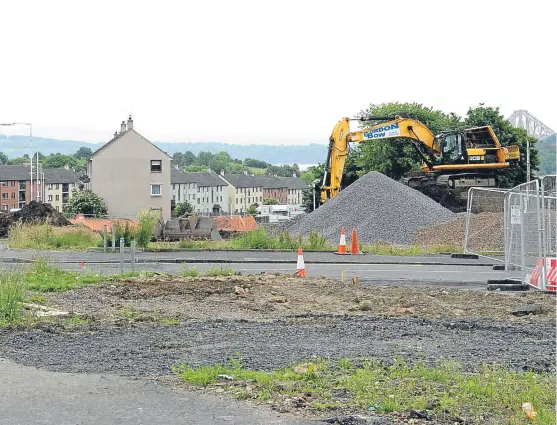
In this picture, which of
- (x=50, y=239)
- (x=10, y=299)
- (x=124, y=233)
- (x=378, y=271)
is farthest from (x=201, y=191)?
(x=10, y=299)

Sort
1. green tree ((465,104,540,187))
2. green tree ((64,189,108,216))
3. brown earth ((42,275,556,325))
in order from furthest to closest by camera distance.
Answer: green tree ((64,189,108,216)) < green tree ((465,104,540,187)) < brown earth ((42,275,556,325))

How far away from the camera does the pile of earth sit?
43156mm

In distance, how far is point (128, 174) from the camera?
286ft

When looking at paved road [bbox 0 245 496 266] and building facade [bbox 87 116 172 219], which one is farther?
building facade [bbox 87 116 172 219]

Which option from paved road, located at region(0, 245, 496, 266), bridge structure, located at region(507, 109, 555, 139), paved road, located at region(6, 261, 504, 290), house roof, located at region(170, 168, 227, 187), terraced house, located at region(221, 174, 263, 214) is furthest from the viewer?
terraced house, located at region(221, 174, 263, 214)

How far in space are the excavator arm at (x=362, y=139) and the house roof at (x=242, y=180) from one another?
132726 mm

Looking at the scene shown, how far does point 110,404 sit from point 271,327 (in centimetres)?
435

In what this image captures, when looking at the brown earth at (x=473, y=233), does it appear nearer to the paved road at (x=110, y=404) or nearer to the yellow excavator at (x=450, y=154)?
the yellow excavator at (x=450, y=154)

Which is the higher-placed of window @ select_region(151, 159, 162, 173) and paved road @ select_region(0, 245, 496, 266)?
window @ select_region(151, 159, 162, 173)

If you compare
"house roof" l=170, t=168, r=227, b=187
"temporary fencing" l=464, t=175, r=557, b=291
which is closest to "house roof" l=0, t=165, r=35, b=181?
"house roof" l=170, t=168, r=227, b=187

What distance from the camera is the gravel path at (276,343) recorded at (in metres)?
9.05

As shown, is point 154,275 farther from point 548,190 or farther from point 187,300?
point 548,190

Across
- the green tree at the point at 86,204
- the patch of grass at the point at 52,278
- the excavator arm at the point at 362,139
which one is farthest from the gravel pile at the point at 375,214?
the green tree at the point at 86,204

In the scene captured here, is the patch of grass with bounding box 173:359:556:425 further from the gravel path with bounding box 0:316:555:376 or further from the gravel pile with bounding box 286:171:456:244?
the gravel pile with bounding box 286:171:456:244
